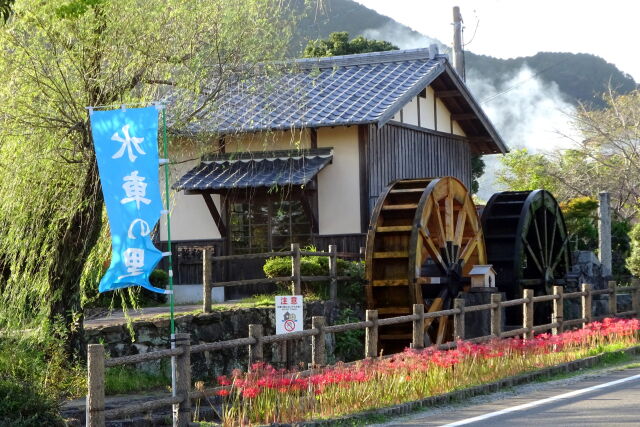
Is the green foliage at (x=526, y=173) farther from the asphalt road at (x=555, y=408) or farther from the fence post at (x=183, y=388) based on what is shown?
the fence post at (x=183, y=388)

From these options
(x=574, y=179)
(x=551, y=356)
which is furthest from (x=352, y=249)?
(x=574, y=179)

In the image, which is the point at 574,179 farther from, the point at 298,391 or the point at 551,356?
the point at 298,391

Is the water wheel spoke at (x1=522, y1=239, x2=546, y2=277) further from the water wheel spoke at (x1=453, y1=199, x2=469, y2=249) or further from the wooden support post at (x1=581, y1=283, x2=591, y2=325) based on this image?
the wooden support post at (x1=581, y1=283, x2=591, y2=325)

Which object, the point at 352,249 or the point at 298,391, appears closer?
the point at 298,391

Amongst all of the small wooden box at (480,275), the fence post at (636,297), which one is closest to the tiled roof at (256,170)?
the small wooden box at (480,275)

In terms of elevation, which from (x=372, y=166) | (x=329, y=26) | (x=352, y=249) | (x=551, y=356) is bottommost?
(x=551, y=356)

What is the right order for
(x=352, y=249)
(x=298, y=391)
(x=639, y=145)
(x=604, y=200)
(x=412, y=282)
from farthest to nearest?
(x=639, y=145) < (x=604, y=200) < (x=352, y=249) < (x=412, y=282) < (x=298, y=391)

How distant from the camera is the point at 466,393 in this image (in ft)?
39.1

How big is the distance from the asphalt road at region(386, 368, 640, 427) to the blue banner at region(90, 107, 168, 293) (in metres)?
3.05

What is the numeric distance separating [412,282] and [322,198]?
12.1 ft

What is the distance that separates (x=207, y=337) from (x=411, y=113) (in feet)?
28.2

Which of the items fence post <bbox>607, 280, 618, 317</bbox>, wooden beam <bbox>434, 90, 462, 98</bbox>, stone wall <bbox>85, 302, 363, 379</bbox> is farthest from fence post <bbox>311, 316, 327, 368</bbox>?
wooden beam <bbox>434, 90, 462, 98</bbox>

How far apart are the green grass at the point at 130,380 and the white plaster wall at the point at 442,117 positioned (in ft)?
36.2

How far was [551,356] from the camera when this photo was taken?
1466 cm
